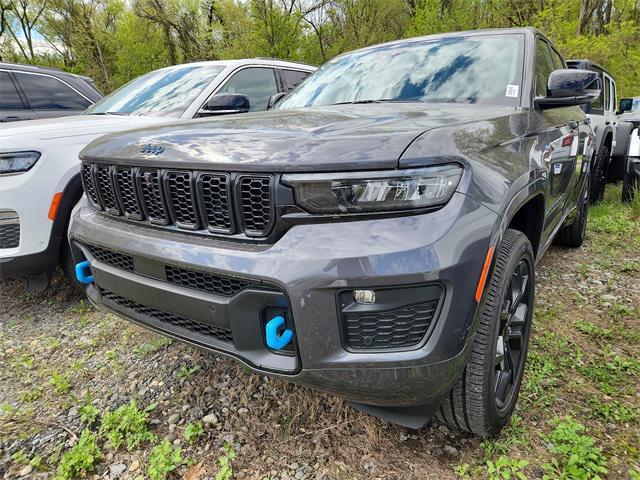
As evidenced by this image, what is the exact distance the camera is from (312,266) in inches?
51.6

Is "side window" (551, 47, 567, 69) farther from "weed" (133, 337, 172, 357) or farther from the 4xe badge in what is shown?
"weed" (133, 337, 172, 357)

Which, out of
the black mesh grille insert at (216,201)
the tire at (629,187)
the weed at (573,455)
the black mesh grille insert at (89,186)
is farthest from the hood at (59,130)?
the tire at (629,187)

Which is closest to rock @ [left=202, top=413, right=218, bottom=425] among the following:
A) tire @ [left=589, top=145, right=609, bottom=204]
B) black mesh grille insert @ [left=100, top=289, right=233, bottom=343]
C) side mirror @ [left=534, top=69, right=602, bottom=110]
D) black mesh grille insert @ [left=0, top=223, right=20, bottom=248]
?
black mesh grille insert @ [left=100, top=289, right=233, bottom=343]

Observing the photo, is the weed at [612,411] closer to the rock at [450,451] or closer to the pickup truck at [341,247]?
the pickup truck at [341,247]

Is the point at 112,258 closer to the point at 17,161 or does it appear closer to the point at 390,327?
the point at 390,327

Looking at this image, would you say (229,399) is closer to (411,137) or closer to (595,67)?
(411,137)

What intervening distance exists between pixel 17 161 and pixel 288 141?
7.43 feet

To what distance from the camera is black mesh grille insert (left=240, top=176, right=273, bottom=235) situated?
1.43m

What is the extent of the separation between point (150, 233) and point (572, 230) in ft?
12.3

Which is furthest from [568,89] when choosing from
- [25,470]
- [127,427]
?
[25,470]

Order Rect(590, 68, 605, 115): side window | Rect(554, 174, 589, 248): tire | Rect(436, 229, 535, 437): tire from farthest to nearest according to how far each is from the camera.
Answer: Rect(590, 68, 605, 115): side window → Rect(554, 174, 589, 248): tire → Rect(436, 229, 535, 437): tire

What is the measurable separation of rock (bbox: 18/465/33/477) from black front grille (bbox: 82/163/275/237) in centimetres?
109

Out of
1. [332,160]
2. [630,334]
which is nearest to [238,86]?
[332,160]

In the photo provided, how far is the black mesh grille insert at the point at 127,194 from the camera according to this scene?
1.81 m
